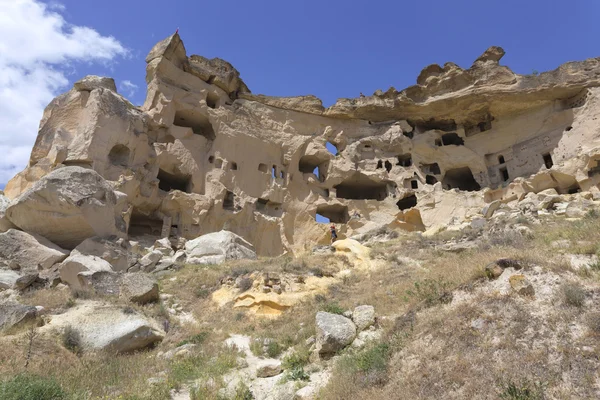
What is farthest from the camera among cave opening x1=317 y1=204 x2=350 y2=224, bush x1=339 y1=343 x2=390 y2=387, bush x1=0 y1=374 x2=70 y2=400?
cave opening x1=317 y1=204 x2=350 y2=224

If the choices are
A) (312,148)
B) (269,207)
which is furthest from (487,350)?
(312,148)

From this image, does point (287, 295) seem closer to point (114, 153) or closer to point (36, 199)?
point (36, 199)

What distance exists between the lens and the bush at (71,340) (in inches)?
263

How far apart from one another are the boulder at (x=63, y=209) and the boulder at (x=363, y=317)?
10268 millimetres

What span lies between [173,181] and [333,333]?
19.1 metres

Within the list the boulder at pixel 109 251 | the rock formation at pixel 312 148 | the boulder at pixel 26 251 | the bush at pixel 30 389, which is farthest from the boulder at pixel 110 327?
the rock formation at pixel 312 148

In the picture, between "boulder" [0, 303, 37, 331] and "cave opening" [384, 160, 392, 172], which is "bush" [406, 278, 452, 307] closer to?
"boulder" [0, 303, 37, 331]

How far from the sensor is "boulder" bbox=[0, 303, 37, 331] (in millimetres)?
7064

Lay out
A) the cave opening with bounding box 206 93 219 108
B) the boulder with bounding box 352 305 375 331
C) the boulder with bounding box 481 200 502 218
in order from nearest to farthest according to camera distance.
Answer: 1. the boulder with bounding box 352 305 375 331
2. the boulder with bounding box 481 200 502 218
3. the cave opening with bounding box 206 93 219 108

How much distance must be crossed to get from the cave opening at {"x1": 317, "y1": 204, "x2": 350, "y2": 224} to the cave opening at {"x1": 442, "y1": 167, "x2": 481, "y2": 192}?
728cm

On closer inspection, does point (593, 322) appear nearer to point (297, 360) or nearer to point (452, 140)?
point (297, 360)

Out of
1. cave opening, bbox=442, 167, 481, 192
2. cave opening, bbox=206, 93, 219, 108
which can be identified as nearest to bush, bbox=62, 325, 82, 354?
cave opening, bbox=206, 93, 219, 108

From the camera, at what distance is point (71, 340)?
6773 mm

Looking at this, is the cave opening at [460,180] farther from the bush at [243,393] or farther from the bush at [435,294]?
the bush at [243,393]
